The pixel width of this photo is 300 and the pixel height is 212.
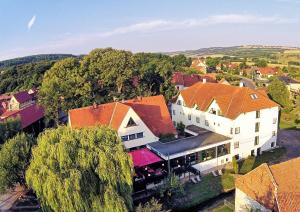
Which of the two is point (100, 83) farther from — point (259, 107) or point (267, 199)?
point (267, 199)

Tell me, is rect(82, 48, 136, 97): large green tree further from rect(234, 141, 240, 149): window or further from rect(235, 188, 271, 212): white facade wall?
rect(235, 188, 271, 212): white facade wall

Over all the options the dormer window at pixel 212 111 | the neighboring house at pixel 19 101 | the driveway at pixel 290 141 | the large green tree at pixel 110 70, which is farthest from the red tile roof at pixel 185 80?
the neighboring house at pixel 19 101

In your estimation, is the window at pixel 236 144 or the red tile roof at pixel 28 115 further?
the red tile roof at pixel 28 115

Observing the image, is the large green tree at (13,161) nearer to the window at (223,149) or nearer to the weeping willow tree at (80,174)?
the weeping willow tree at (80,174)

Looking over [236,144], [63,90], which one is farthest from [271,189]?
[63,90]

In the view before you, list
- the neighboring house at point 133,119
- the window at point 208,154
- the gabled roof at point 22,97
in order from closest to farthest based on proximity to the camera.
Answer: the window at point 208,154 → the neighboring house at point 133,119 → the gabled roof at point 22,97

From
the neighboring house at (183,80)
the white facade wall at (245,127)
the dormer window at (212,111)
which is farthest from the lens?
the neighboring house at (183,80)

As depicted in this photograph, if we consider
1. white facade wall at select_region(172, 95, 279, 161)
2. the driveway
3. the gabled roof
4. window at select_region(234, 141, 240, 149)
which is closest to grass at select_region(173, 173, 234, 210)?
window at select_region(234, 141, 240, 149)
